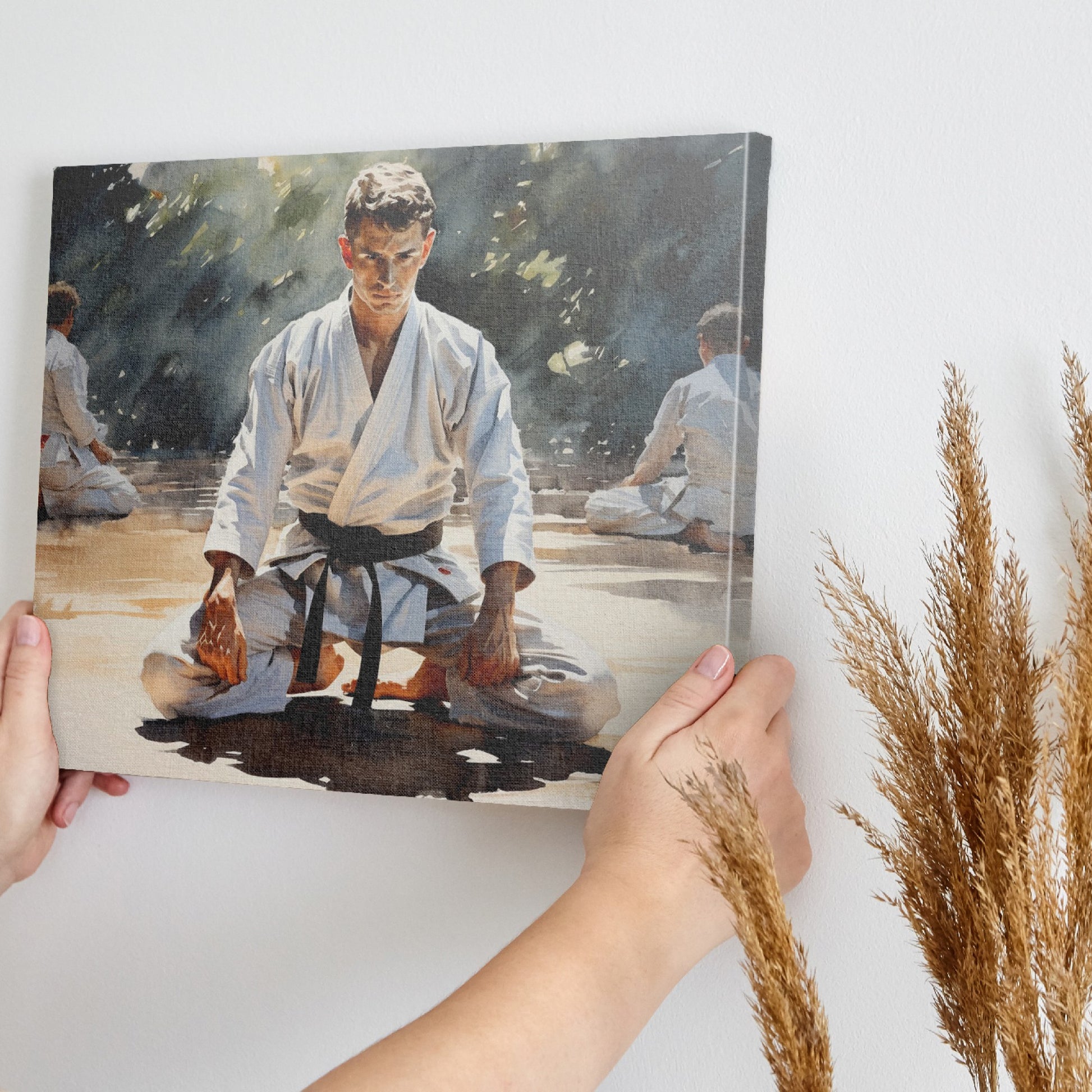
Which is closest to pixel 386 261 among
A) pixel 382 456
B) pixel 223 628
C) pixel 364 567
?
pixel 382 456

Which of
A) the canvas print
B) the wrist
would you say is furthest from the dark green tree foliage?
the wrist

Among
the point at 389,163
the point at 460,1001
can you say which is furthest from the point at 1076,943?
the point at 389,163

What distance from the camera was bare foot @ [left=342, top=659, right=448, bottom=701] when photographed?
0.85 metres

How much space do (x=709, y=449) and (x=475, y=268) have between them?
0.94ft

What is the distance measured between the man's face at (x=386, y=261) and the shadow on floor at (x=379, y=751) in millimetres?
402

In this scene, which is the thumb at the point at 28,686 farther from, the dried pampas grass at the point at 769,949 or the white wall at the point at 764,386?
the dried pampas grass at the point at 769,949

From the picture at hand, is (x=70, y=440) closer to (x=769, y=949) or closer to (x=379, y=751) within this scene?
(x=379, y=751)

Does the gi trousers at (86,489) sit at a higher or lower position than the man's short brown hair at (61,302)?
lower

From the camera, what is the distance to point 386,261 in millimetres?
875

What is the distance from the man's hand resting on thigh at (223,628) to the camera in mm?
896

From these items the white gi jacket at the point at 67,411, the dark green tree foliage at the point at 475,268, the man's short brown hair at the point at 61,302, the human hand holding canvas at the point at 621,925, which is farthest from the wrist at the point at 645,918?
the man's short brown hair at the point at 61,302

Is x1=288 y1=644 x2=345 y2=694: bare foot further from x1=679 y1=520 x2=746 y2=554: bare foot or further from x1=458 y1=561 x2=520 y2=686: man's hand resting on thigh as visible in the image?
x1=679 y1=520 x2=746 y2=554: bare foot

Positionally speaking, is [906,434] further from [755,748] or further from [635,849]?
[635,849]

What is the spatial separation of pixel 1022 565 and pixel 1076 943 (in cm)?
34
